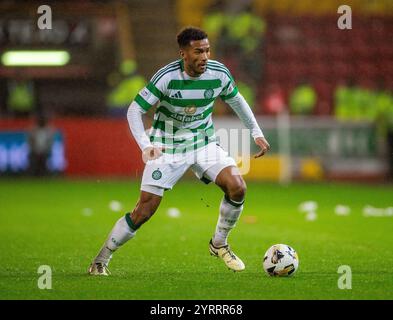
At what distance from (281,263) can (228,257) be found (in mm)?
632

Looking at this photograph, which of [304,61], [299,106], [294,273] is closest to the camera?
[294,273]

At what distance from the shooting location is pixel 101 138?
22.5m

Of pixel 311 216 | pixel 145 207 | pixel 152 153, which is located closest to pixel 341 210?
pixel 311 216

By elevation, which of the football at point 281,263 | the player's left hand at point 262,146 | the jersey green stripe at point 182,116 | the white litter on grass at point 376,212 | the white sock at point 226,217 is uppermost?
the white litter on grass at point 376,212

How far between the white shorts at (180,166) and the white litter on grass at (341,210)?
20.1 feet

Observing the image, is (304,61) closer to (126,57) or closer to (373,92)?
(373,92)

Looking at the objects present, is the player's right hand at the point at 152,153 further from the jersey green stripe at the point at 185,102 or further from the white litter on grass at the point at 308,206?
the white litter on grass at the point at 308,206

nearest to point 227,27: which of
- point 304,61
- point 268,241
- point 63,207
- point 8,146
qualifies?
point 304,61

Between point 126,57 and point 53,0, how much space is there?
2343 millimetres

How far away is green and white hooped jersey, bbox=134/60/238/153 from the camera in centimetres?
778

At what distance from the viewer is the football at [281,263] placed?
760 cm

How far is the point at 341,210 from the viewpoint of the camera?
14.4m
